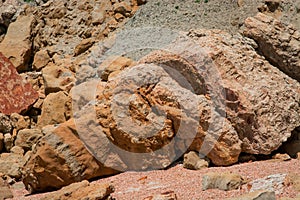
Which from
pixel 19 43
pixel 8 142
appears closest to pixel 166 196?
pixel 8 142

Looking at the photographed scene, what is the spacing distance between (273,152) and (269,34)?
238 cm

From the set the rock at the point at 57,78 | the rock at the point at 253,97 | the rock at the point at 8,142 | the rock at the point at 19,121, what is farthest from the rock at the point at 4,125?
the rock at the point at 253,97

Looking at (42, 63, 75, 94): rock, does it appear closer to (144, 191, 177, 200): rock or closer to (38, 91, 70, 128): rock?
(38, 91, 70, 128): rock

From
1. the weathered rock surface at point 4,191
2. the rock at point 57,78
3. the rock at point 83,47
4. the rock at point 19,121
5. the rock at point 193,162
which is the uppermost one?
the rock at point 193,162

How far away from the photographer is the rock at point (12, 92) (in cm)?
1244

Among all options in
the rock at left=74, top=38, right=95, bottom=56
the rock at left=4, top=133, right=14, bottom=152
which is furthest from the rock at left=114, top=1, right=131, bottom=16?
the rock at left=4, top=133, right=14, bottom=152

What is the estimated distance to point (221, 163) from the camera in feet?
28.1

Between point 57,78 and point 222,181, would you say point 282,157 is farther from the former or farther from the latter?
point 57,78

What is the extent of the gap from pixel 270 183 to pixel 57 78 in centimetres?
750

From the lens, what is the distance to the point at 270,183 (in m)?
6.79

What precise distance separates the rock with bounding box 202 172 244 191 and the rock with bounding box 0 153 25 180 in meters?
4.31

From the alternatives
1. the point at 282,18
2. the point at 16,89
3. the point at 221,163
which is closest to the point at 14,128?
the point at 16,89

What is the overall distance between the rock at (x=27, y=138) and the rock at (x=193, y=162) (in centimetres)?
374

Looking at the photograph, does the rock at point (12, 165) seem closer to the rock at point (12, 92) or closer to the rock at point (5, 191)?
the rock at point (5, 191)
